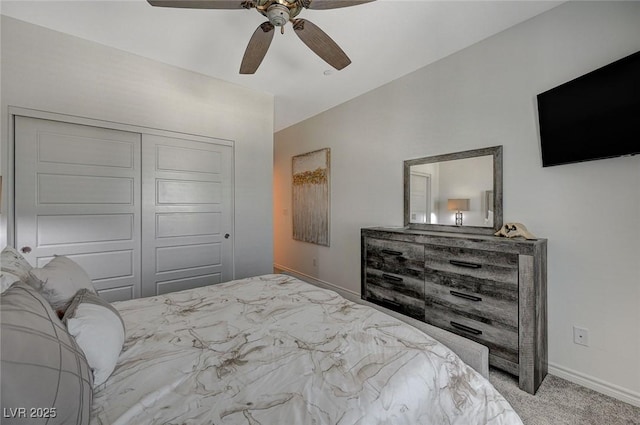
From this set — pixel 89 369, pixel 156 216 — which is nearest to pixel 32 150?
pixel 156 216

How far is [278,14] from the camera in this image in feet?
4.91

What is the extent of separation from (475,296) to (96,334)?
2216 millimetres

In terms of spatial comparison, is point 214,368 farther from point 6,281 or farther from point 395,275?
point 395,275

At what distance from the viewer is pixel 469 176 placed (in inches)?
98.8

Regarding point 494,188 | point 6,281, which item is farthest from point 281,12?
point 494,188

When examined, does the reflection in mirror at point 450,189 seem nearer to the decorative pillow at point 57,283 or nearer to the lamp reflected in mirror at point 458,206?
the lamp reflected in mirror at point 458,206

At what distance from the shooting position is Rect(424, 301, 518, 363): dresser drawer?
6.07 ft

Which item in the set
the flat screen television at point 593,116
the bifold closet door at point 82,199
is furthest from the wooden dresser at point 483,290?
the bifold closet door at point 82,199

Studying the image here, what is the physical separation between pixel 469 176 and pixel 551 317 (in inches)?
49.8

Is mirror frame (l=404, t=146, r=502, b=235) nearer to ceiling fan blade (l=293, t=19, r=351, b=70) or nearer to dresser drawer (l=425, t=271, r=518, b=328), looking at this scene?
dresser drawer (l=425, t=271, r=518, b=328)

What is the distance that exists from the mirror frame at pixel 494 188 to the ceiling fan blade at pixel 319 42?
1364 mm

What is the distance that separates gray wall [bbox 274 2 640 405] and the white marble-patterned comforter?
136cm

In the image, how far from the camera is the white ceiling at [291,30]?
2035 millimetres

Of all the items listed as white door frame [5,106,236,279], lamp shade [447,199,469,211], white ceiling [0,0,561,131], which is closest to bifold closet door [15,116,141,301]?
white door frame [5,106,236,279]
